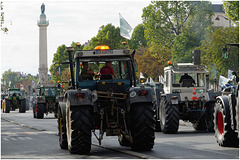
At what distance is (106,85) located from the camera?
13.6 metres

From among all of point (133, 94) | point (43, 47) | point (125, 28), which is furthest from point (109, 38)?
point (133, 94)

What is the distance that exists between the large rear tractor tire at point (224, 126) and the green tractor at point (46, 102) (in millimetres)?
25189

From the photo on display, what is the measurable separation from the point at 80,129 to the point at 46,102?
93.8 ft

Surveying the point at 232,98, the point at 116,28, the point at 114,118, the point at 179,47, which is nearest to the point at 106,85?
the point at 114,118

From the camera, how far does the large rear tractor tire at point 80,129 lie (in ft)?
41.5

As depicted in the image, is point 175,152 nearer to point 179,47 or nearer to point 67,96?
point 67,96

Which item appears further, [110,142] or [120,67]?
[110,142]

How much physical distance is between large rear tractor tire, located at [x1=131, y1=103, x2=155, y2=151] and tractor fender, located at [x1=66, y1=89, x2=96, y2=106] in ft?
3.26

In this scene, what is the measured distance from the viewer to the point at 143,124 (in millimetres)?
12852

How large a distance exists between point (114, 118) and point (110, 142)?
3373mm

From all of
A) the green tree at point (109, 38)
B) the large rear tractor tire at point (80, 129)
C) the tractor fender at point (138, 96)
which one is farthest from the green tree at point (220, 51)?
the large rear tractor tire at point (80, 129)

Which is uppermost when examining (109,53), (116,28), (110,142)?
(116,28)

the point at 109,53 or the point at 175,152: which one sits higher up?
the point at 109,53

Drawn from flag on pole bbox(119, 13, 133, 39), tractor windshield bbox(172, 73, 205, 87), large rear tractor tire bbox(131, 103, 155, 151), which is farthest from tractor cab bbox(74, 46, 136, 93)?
flag on pole bbox(119, 13, 133, 39)
